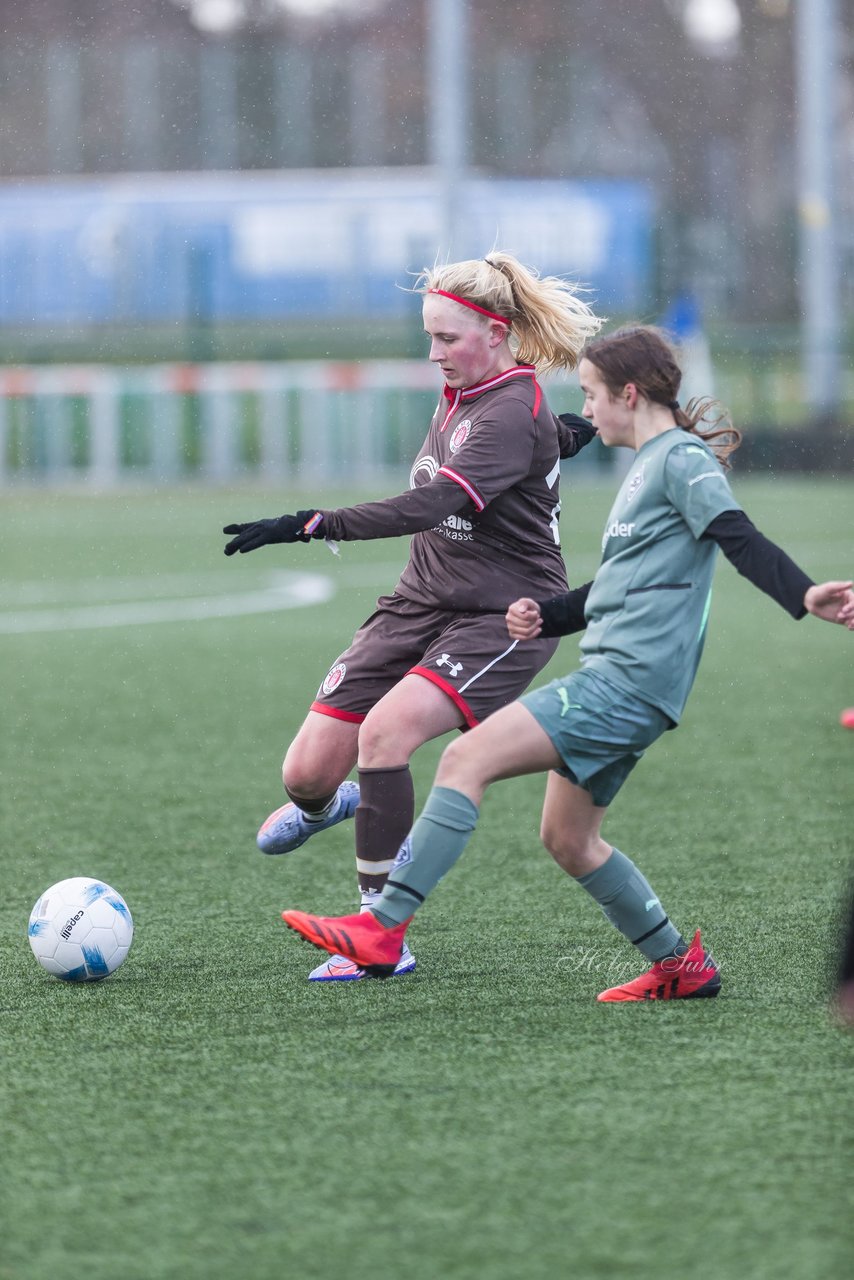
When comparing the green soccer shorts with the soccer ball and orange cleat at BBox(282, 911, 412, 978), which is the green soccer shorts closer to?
orange cleat at BBox(282, 911, 412, 978)

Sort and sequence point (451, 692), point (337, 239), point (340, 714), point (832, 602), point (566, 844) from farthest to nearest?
point (337, 239) → point (340, 714) → point (451, 692) → point (566, 844) → point (832, 602)

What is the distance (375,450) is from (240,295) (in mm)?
4039

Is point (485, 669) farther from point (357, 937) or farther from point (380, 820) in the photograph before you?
point (357, 937)

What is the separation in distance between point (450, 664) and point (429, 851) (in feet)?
2.38

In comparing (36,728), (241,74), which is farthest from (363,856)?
(241,74)

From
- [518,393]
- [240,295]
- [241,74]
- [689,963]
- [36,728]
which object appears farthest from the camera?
[241,74]

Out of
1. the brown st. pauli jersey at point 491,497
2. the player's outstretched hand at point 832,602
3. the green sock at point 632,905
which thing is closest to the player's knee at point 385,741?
the brown st. pauli jersey at point 491,497

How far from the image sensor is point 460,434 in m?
4.66

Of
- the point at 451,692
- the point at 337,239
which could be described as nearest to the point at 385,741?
the point at 451,692

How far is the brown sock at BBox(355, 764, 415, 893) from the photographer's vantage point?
4.59 metres

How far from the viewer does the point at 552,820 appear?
13.7 feet

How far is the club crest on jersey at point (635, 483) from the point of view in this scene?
402 cm

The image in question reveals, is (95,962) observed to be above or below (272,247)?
below

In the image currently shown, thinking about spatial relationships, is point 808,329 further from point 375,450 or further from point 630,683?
point 630,683
